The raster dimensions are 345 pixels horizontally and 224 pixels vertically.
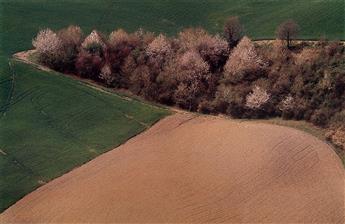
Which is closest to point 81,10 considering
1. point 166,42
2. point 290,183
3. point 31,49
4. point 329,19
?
point 31,49

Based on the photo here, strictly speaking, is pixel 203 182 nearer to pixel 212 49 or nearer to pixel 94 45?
pixel 212 49

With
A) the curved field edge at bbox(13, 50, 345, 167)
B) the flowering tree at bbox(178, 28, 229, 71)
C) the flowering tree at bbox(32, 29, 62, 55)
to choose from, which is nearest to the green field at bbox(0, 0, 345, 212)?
the curved field edge at bbox(13, 50, 345, 167)

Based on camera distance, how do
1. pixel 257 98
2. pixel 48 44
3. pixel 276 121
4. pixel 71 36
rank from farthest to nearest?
pixel 71 36
pixel 48 44
pixel 257 98
pixel 276 121

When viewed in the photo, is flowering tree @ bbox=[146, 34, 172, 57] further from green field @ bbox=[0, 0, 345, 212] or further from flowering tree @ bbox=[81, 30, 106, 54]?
green field @ bbox=[0, 0, 345, 212]

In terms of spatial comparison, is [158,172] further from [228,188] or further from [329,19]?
[329,19]

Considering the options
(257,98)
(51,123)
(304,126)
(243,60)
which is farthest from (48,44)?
(304,126)

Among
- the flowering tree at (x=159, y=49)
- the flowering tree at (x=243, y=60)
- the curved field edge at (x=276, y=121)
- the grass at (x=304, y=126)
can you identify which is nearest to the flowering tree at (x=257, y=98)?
the curved field edge at (x=276, y=121)
